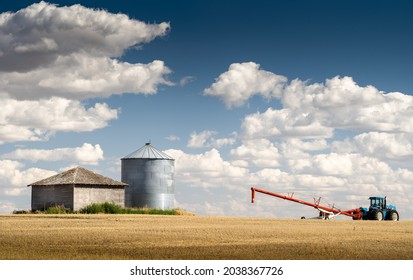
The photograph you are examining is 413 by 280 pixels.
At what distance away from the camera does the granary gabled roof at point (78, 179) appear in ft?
191

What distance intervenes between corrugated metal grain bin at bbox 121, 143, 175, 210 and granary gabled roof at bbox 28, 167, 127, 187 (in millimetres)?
2165

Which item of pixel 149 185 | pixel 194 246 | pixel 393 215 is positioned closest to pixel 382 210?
pixel 393 215

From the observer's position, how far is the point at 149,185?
62125mm

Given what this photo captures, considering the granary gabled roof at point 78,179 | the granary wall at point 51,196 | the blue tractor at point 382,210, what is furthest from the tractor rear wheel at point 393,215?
the granary wall at point 51,196

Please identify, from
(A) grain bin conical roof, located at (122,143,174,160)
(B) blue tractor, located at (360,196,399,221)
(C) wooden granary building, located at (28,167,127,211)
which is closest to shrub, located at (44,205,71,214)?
(C) wooden granary building, located at (28,167,127,211)

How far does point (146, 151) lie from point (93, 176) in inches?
243

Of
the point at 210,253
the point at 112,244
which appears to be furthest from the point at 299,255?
the point at 112,244

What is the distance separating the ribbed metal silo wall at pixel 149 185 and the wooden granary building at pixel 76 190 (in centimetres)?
164

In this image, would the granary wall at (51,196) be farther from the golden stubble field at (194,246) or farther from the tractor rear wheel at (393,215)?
the golden stubble field at (194,246)

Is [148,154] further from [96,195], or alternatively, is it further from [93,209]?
[93,209]

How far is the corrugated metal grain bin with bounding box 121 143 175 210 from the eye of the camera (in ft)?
203

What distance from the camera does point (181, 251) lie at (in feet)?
60.1
